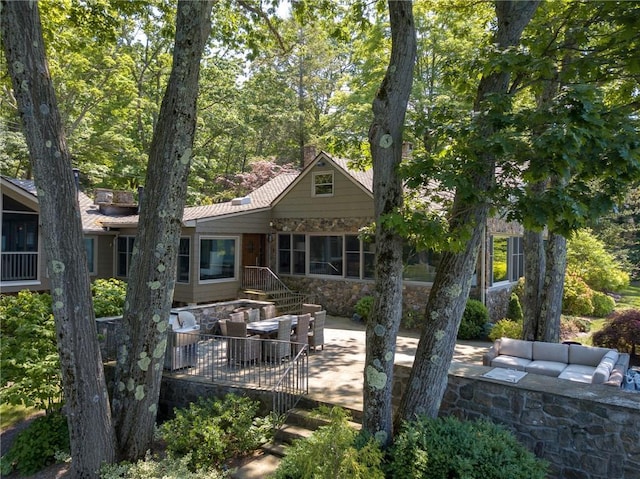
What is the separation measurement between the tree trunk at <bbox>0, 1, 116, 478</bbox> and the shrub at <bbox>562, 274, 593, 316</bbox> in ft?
46.5

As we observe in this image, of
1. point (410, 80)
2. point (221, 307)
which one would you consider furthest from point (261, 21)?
point (221, 307)

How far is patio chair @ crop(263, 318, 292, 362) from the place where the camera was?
848 cm

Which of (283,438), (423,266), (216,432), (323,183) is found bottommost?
(283,438)

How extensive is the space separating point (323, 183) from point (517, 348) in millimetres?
8584

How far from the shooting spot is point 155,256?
507 cm

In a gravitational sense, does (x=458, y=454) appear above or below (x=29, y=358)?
below

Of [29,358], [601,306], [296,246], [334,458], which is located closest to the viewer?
[334,458]

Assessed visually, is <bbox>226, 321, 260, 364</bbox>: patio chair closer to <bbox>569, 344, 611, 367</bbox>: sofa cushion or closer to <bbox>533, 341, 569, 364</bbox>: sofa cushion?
<bbox>533, 341, 569, 364</bbox>: sofa cushion

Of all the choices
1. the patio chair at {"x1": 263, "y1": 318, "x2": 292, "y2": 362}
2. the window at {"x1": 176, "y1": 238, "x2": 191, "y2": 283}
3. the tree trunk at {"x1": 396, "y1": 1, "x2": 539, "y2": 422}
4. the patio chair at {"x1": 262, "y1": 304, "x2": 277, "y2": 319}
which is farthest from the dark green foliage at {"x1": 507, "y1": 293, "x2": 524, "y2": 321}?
the window at {"x1": 176, "y1": 238, "x2": 191, "y2": 283}

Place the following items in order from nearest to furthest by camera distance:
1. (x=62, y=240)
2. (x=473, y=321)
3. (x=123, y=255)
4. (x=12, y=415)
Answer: (x=62, y=240), (x=12, y=415), (x=473, y=321), (x=123, y=255)

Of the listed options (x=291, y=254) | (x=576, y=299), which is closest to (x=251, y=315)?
(x=291, y=254)

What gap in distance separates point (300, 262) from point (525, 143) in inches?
481

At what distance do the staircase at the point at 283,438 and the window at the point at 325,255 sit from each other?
8.53 metres

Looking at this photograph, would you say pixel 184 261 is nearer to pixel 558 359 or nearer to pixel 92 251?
pixel 92 251
